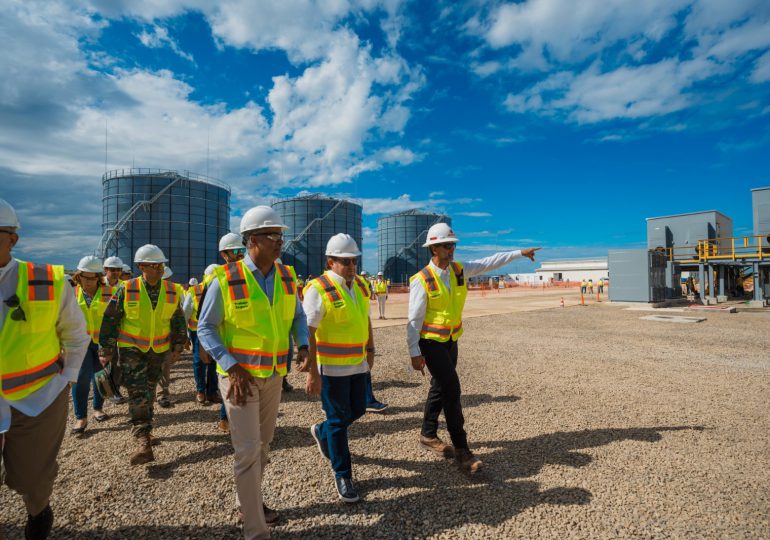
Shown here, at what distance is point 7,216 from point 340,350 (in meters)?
2.17

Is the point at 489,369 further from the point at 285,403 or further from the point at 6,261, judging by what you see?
the point at 6,261

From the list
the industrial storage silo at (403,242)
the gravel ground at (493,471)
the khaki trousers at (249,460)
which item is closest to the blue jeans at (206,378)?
the gravel ground at (493,471)

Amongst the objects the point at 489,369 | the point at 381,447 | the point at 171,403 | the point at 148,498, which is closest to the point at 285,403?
the point at 171,403

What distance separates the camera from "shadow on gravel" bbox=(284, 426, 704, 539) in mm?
2656

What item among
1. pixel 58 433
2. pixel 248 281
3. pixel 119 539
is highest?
pixel 248 281

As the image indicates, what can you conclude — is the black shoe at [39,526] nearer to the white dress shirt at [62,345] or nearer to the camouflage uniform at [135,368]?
the white dress shirt at [62,345]

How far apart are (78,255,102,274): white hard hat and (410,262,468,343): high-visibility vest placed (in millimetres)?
4179

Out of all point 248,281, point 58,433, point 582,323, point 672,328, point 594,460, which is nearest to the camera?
point 58,433

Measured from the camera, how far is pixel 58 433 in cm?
236

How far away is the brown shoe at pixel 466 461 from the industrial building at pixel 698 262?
66.4 ft

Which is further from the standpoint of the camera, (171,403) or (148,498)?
(171,403)

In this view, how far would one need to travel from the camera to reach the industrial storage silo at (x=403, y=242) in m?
46.1

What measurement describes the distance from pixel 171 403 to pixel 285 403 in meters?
1.59

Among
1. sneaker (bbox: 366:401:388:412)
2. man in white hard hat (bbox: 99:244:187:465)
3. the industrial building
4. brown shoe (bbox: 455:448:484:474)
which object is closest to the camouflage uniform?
man in white hard hat (bbox: 99:244:187:465)
